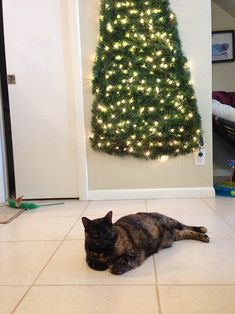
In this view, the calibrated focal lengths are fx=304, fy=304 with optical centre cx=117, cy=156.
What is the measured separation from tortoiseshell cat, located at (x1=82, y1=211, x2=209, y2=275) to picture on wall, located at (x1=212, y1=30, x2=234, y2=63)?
2206 mm

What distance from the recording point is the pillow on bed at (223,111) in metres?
2.59

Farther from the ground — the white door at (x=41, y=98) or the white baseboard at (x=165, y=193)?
the white door at (x=41, y=98)

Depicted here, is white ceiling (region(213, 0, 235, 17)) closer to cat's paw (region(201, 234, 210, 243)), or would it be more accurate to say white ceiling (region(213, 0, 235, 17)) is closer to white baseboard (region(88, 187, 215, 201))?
white baseboard (region(88, 187, 215, 201))

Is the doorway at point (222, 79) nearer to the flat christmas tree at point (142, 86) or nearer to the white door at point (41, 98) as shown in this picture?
the flat christmas tree at point (142, 86)

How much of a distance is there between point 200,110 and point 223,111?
0.27 m

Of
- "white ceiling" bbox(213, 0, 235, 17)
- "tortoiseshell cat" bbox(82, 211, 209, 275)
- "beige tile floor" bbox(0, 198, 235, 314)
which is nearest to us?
"beige tile floor" bbox(0, 198, 235, 314)

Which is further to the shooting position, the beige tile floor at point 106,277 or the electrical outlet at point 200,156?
the electrical outlet at point 200,156

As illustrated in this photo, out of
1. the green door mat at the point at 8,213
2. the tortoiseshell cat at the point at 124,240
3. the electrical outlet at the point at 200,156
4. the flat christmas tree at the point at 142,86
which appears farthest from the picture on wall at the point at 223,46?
the green door mat at the point at 8,213

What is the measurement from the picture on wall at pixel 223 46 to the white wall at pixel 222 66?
2.0 inches

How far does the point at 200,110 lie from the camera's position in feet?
8.19

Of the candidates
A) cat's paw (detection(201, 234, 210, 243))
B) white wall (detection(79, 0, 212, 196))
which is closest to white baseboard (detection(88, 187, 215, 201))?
white wall (detection(79, 0, 212, 196))

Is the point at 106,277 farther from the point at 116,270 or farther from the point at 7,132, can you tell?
the point at 7,132

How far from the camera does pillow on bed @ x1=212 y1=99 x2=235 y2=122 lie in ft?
8.50

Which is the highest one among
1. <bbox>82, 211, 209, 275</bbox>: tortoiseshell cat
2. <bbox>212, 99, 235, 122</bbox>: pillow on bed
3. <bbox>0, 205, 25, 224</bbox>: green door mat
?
<bbox>212, 99, 235, 122</bbox>: pillow on bed
